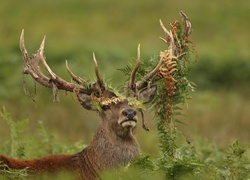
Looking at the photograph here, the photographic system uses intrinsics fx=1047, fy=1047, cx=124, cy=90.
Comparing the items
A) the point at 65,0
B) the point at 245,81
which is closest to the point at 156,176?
the point at 245,81

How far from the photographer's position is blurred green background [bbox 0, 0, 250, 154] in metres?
16.3

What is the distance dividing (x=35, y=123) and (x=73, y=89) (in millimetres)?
5656

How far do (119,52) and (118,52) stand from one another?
2 cm

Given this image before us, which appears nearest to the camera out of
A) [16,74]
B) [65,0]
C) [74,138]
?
[74,138]

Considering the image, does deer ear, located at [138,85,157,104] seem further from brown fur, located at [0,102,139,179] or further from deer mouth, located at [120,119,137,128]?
deer mouth, located at [120,119,137,128]

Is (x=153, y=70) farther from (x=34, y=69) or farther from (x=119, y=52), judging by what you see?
(x=119, y=52)

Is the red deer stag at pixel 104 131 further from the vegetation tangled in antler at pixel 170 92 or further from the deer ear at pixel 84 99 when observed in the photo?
the vegetation tangled in antler at pixel 170 92

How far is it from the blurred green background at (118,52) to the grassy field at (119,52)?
2cm

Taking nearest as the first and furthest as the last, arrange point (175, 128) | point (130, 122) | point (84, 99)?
point (175, 128)
point (130, 122)
point (84, 99)

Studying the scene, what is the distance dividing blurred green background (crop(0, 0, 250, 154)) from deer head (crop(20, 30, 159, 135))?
0.69ft

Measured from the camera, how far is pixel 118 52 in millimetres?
24031

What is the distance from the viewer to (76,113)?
677 inches

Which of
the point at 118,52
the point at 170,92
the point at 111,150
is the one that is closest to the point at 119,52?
the point at 118,52

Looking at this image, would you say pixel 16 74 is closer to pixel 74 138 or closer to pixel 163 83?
pixel 74 138
